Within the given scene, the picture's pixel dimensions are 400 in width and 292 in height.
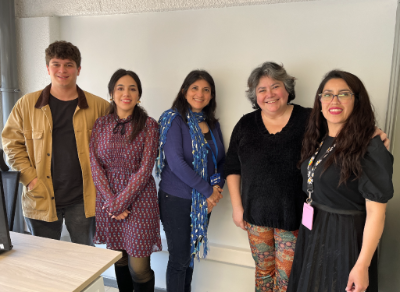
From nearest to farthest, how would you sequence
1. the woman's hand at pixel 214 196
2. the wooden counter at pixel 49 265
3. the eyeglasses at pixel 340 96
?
the wooden counter at pixel 49 265, the eyeglasses at pixel 340 96, the woman's hand at pixel 214 196

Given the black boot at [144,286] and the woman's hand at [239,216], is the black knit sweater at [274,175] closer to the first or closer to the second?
the woman's hand at [239,216]

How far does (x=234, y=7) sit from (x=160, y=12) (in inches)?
23.0

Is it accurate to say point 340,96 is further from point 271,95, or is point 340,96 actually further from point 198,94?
point 198,94

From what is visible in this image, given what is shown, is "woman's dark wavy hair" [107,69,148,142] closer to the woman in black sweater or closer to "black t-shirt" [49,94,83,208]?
"black t-shirt" [49,94,83,208]

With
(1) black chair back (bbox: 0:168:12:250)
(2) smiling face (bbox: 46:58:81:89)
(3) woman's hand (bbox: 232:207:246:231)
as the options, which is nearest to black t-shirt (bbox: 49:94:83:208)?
(2) smiling face (bbox: 46:58:81:89)

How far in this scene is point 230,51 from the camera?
2.01 m

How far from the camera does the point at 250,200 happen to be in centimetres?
161

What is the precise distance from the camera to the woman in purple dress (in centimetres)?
171

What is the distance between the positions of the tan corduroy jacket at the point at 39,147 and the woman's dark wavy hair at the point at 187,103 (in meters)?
0.62

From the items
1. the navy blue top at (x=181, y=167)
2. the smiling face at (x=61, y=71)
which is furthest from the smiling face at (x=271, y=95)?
the smiling face at (x=61, y=71)

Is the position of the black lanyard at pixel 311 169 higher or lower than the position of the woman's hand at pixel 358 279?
higher

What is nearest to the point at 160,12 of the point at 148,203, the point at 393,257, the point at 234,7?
the point at 234,7

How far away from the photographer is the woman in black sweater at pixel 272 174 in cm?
152

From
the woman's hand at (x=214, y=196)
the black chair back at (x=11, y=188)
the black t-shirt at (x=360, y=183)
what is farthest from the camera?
the woman's hand at (x=214, y=196)
